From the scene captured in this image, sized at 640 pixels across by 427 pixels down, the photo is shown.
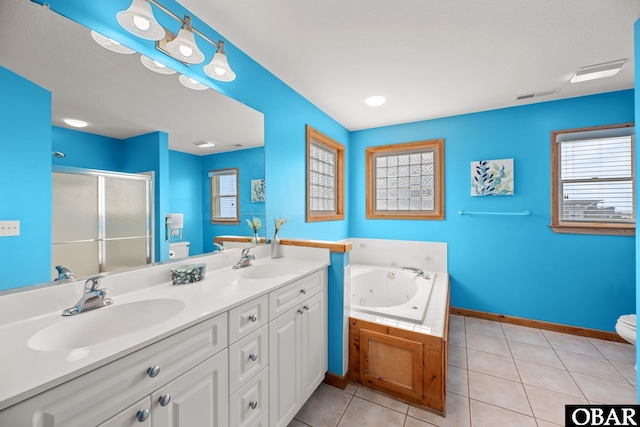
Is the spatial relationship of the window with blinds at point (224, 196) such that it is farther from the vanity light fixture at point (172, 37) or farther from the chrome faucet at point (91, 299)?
the chrome faucet at point (91, 299)

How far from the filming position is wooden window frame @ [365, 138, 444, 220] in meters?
3.14

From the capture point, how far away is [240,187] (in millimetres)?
1881

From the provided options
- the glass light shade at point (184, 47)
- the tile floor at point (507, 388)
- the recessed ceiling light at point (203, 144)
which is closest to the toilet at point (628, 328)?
the tile floor at point (507, 388)

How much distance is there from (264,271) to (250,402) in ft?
2.61

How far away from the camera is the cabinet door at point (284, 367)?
1320 millimetres

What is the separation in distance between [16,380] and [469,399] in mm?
2247

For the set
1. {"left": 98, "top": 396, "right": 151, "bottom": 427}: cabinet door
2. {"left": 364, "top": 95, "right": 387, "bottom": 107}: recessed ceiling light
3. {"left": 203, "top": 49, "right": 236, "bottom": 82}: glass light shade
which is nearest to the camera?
{"left": 98, "top": 396, "right": 151, "bottom": 427}: cabinet door

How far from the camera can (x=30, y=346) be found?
0.75 meters

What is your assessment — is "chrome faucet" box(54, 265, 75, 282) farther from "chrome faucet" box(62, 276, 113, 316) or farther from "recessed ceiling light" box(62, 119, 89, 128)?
"recessed ceiling light" box(62, 119, 89, 128)

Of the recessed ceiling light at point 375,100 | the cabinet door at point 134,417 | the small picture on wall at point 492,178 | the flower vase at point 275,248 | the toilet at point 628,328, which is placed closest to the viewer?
the cabinet door at point 134,417

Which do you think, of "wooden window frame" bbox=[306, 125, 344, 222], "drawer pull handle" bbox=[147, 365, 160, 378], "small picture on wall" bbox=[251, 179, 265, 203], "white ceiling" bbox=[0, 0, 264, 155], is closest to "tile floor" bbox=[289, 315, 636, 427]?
"drawer pull handle" bbox=[147, 365, 160, 378]

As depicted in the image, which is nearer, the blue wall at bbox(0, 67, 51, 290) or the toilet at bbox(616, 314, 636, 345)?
the blue wall at bbox(0, 67, 51, 290)

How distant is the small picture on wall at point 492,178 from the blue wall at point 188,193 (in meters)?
2.87

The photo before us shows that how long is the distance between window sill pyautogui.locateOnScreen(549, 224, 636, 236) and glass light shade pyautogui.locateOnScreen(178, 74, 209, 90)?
11.2 feet
